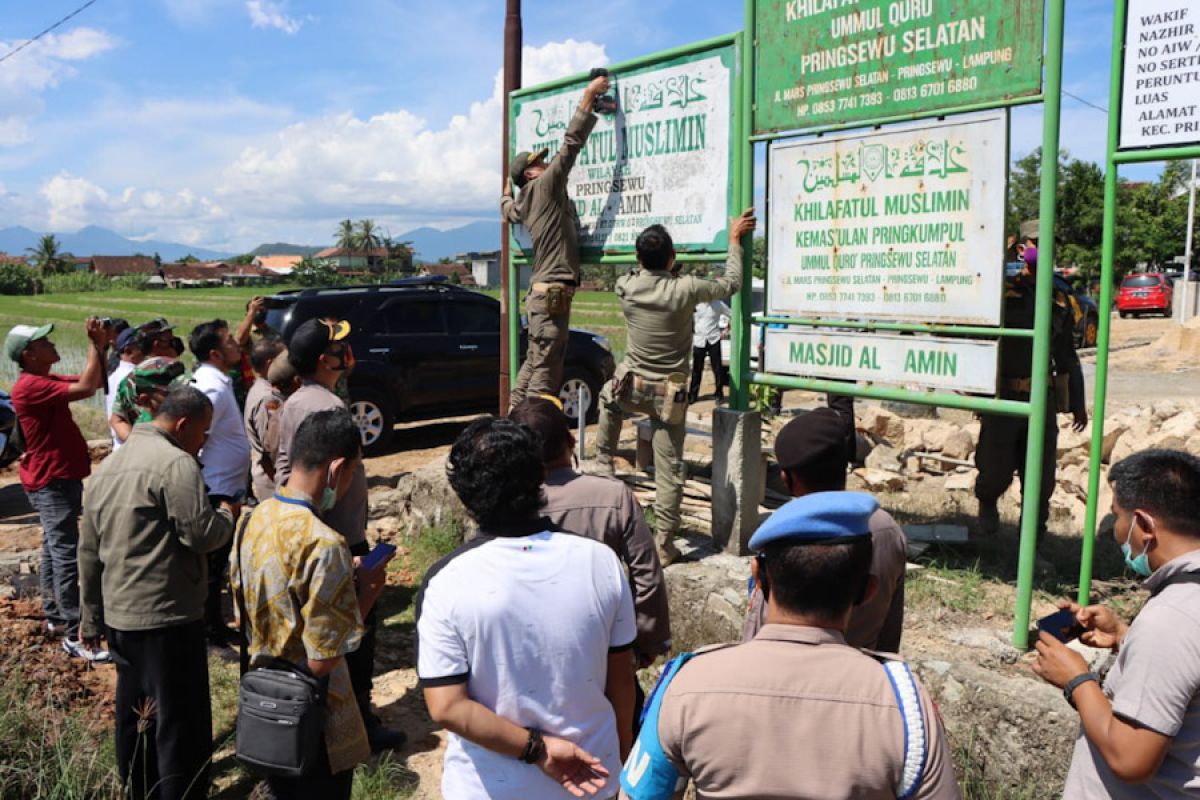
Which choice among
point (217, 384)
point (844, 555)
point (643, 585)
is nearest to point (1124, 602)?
point (643, 585)

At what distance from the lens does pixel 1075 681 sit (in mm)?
2189

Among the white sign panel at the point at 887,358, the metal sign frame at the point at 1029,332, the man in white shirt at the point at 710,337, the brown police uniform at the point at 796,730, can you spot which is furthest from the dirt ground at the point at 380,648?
the man in white shirt at the point at 710,337

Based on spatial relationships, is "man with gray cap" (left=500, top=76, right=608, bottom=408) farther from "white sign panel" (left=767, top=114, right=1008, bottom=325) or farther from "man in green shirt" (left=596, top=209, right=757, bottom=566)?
"white sign panel" (left=767, top=114, right=1008, bottom=325)

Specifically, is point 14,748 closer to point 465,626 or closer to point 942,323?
point 465,626

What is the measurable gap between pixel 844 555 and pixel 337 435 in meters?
1.81

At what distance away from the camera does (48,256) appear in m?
103

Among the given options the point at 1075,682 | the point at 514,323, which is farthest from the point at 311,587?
the point at 514,323

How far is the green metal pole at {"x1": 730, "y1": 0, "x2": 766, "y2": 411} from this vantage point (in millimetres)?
5000

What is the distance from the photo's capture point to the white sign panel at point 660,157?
17.3ft

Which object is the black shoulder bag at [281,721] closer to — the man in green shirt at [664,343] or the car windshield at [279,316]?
the man in green shirt at [664,343]

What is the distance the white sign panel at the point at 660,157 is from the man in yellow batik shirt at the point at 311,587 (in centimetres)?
297

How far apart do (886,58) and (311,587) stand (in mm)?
3549

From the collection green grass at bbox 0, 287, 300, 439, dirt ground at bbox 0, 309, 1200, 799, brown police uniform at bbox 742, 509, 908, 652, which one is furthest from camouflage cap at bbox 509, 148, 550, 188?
green grass at bbox 0, 287, 300, 439

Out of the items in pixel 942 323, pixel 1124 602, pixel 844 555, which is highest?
pixel 942 323
